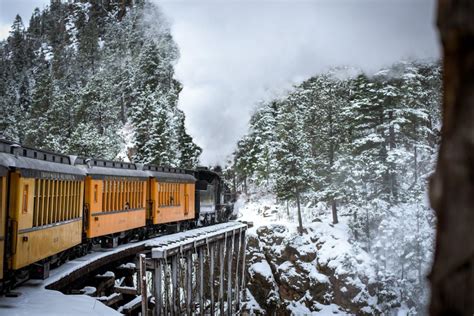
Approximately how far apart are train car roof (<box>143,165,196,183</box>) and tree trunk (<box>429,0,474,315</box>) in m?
18.8

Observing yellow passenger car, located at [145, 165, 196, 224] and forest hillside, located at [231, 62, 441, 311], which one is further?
forest hillside, located at [231, 62, 441, 311]

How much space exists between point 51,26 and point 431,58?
83.7 metres

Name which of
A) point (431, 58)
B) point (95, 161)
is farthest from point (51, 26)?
point (95, 161)

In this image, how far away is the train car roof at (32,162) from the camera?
9.01 meters

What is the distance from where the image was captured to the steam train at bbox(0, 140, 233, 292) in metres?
8.95

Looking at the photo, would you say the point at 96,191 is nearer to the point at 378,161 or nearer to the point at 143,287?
the point at 143,287

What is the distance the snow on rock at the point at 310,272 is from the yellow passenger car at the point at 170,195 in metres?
11.5

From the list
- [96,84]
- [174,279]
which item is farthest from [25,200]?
[96,84]

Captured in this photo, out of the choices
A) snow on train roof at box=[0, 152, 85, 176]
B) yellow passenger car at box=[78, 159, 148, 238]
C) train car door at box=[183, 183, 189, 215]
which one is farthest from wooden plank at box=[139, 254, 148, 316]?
train car door at box=[183, 183, 189, 215]

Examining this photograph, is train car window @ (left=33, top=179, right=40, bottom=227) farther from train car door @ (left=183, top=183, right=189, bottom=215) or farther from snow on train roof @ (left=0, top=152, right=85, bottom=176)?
train car door @ (left=183, top=183, right=189, bottom=215)

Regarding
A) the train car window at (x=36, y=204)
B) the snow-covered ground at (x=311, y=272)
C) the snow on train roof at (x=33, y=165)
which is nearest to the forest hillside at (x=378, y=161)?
the snow-covered ground at (x=311, y=272)

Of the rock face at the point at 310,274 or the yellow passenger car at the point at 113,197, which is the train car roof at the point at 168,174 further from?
the rock face at the point at 310,274

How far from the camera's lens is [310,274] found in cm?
3238

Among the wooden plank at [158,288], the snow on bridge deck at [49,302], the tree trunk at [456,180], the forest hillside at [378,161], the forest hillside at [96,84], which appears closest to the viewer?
the tree trunk at [456,180]
